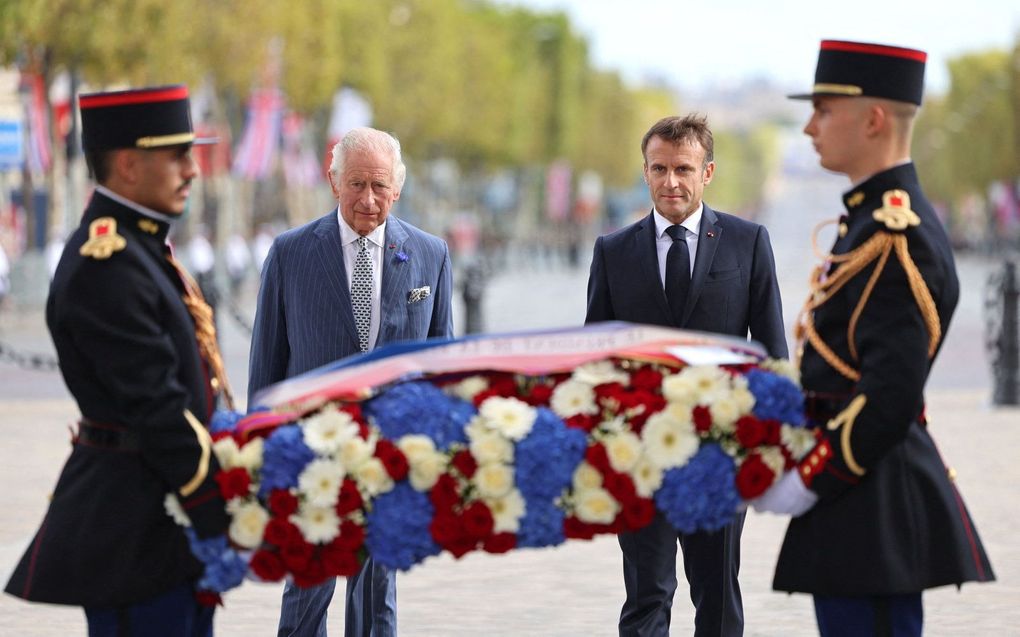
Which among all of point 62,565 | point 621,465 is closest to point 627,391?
point 621,465

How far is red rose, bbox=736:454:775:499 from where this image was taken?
5113 mm

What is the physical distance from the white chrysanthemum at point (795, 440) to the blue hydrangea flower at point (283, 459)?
1.21 meters

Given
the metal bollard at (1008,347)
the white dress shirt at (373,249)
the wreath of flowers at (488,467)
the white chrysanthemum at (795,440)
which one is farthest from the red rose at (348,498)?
the metal bollard at (1008,347)

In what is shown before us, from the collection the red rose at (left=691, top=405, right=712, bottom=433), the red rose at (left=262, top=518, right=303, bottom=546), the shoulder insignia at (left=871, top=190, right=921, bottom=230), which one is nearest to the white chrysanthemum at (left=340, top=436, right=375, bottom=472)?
the red rose at (left=262, top=518, right=303, bottom=546)

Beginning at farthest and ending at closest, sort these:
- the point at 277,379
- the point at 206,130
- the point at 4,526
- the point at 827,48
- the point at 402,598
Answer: the point at 206,130, the point at 4,526, the point at 402,598, the point at 277,379, the point at 827,48

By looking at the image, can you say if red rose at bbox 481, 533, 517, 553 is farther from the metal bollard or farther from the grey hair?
the metal bollard

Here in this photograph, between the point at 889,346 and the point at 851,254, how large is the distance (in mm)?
305

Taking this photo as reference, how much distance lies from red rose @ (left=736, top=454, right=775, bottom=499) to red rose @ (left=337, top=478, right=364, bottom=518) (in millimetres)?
989

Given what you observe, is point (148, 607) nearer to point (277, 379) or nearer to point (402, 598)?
point (277, 379)

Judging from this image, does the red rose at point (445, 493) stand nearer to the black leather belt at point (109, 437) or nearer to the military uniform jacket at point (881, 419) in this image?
the black leather belt at point (109, 437)

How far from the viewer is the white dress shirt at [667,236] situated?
6.94 meters

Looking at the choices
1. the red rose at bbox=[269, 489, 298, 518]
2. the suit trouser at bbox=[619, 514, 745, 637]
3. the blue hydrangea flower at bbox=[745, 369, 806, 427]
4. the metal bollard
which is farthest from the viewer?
the metal bollard

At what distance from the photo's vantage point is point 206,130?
50.4 metres

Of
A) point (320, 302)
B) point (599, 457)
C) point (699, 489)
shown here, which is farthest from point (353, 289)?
point (699, 489)
